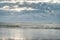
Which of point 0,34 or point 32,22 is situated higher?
point 32,22

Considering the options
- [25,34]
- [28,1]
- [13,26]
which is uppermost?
[28,1]

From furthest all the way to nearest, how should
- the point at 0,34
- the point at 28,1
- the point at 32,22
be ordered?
1. the point at 28,1
2. the point at 32,22
3. the point at 0,34

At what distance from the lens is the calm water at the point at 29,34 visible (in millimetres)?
1457

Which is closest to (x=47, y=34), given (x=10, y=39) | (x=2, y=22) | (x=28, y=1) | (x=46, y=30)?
(x=46, y=30)

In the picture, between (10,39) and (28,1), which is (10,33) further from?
(28,1)

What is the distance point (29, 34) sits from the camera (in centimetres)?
154

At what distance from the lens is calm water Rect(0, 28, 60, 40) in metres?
1.46

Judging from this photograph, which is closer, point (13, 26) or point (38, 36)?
point (38, 36)

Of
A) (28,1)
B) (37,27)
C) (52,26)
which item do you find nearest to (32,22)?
(37,27)

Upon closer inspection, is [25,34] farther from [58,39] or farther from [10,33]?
[58,39]

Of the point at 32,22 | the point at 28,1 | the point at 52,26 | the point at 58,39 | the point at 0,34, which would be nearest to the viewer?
the point at 58,39

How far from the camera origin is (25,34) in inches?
60.9

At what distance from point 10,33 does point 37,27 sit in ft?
0.92

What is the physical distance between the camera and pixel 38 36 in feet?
4.87
